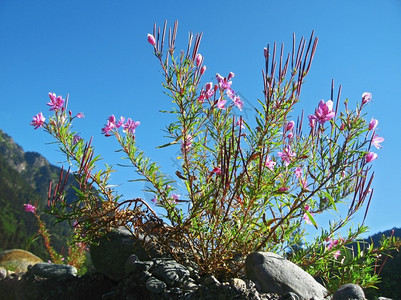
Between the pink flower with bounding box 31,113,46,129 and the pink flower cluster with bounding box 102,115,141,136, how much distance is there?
62 centimetres

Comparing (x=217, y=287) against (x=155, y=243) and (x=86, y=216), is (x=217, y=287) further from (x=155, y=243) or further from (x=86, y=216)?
(x=86, y=216)

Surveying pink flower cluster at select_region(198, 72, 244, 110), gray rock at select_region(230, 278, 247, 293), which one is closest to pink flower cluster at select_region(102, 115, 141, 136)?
pink flower cluster at select_region(198, 72, 244, 110)

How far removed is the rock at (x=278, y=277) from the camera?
288cm

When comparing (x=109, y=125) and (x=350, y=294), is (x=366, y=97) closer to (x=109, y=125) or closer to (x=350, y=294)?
(x=350, y=294)

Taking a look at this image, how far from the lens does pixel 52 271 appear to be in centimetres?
420

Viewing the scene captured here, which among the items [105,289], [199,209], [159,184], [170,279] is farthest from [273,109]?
[105,289]

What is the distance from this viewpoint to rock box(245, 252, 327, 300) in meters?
2.88

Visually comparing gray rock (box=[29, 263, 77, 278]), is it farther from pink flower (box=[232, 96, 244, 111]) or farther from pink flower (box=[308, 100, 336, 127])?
pink flower (box=[308, 100, 336, 127])

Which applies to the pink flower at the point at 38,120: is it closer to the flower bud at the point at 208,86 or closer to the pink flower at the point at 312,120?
the flower bud at the point at 208,86

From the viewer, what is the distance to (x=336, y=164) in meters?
2.75

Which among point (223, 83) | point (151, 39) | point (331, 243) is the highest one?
point (151, 39)

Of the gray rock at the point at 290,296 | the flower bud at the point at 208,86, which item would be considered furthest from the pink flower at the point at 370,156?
the flower bud at the point at 208,86

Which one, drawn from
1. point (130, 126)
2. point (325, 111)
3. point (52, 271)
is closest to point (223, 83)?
point (325, 111)

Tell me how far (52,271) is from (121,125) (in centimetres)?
202
